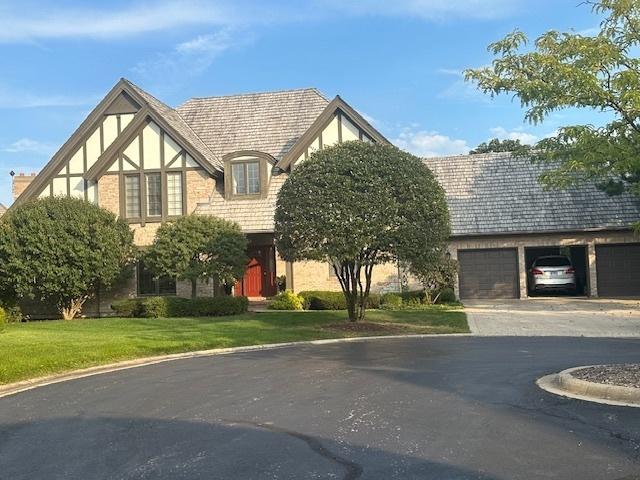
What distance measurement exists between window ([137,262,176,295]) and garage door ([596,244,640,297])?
1687 centimetres

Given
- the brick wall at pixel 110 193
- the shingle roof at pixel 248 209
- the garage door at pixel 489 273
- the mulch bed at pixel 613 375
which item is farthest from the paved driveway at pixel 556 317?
the brick wall at pixel 110 193

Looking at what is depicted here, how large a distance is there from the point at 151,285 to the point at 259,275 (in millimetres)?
4507

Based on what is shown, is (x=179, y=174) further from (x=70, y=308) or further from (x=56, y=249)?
(x=70, y=308)

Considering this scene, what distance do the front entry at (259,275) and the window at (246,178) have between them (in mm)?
2497

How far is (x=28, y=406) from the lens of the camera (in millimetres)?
9039

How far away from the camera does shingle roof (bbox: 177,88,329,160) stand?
28.9 meters

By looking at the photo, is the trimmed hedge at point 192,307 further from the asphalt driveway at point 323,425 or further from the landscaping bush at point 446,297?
the asphalt driveway at point 323,425

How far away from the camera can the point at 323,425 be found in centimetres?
709

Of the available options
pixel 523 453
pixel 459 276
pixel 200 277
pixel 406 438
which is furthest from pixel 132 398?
pixel 459 276

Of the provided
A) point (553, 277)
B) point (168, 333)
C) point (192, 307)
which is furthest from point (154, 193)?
point (553, 277)

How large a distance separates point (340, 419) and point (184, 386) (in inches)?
138

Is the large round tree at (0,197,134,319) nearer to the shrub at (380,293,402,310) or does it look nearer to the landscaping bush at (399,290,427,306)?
the shrub at (380,293,402,310)

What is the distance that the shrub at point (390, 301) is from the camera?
24.0 metres

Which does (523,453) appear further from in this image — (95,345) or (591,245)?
(591,245)
